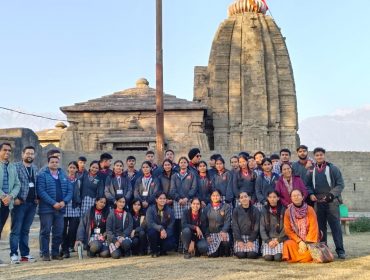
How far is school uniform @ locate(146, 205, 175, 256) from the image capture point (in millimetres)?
7414

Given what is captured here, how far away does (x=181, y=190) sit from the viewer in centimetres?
788

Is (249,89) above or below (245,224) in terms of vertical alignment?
above

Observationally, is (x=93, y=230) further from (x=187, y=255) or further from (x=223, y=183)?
(x=223, y=183)

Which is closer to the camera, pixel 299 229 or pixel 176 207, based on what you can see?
pixel 299 229

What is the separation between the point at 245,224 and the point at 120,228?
1851 mm

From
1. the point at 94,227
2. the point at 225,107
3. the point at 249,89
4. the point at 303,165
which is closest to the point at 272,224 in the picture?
the point at 303,165

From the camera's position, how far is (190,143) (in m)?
21.3

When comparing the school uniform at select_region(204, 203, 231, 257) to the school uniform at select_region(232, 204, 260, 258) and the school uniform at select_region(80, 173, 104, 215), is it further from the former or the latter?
the school uniform at select_region(80, 173, 104, 215)

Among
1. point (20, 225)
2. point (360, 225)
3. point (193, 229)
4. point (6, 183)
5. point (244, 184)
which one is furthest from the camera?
point (360, 225)

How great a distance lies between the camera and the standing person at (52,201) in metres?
7.19

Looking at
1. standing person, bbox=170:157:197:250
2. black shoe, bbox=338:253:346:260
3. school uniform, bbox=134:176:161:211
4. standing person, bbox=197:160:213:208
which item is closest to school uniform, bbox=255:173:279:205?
standing person, bbox=197:160:213:208

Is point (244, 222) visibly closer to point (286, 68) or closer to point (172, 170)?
point (172, 170)

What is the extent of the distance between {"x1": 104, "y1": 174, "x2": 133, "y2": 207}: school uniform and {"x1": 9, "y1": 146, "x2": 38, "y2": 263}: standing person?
1.15 metres

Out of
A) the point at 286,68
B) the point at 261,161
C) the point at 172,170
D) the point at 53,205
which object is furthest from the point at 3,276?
the point at 286,68
